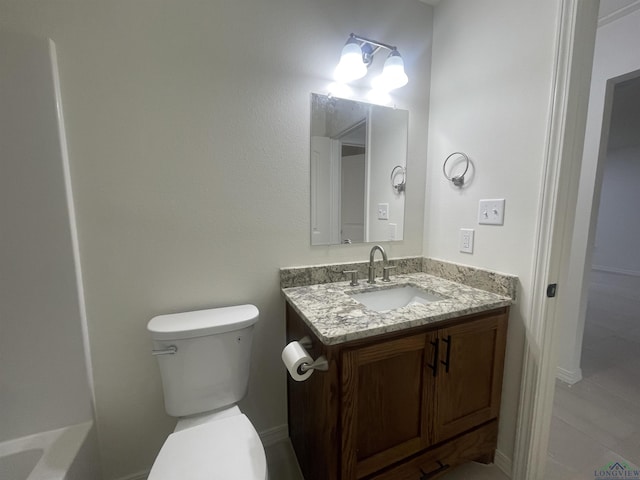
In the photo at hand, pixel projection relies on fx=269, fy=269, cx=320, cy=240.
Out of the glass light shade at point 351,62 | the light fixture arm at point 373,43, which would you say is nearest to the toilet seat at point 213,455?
the glass light shade at point 351,62

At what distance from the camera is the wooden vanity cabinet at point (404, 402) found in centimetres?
93

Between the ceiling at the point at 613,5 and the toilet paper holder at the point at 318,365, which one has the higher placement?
the ceiling at the point at 613,5

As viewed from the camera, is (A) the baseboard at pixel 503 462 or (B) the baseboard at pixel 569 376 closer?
(A) the baseboard at pixel 503 462

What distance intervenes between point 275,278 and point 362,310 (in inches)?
20.0

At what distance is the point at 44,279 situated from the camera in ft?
3.31

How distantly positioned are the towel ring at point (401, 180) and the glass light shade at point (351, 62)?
0.54m

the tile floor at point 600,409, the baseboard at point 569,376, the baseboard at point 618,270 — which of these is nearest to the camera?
the tile floor at point 600,409

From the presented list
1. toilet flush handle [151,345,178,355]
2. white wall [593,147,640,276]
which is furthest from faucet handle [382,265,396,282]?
white wall [593,147,640,276]

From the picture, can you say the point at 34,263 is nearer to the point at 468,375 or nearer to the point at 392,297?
the point at 392,297

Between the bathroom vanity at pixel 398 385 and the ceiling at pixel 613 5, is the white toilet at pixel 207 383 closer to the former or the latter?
the bathroom vanity at pixel 398 385

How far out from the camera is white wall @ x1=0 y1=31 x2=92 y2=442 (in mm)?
932

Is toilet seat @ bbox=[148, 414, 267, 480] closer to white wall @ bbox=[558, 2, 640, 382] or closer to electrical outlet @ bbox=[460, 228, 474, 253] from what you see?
electrical outlet @ bbox=[460, 228, 474, 253]

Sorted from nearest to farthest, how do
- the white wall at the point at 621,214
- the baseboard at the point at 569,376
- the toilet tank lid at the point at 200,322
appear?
the toilet tank lid at the point at 200,322 < the baseboard at the point at 569,376 < the white wall at the point at 621,214

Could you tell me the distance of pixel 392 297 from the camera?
145 centimetres
